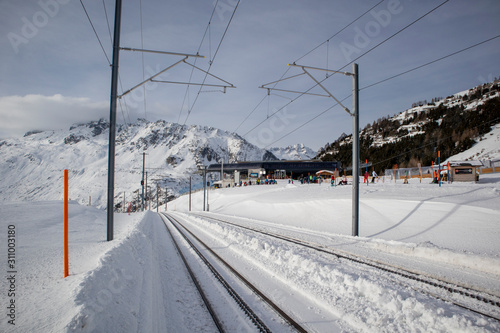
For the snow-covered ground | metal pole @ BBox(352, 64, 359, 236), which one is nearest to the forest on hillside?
metal pole @ BBox(352, 64, 359, 236)

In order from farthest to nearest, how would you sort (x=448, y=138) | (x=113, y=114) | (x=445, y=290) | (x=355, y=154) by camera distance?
(x=448, y=138)
(x=355, y=154)
(x=113, y=114)
(x=445, y=290)

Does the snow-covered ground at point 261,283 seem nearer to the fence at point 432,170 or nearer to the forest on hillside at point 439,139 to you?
the fence at point 432,170

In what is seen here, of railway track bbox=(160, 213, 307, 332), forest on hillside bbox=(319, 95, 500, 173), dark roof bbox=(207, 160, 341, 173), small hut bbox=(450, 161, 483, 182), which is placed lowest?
railway track bbox=(160, 213, 307, 332)

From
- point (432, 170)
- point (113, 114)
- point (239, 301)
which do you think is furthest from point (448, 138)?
point (239, 301)

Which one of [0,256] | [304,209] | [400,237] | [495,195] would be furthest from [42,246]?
[495,195]

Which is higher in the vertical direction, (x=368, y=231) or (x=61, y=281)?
(x=61, y=281)

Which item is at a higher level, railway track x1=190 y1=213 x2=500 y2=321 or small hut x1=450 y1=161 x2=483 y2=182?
small hut x1=450 y1=161 x2=483 y2=182

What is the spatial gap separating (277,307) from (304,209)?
62.3 ft

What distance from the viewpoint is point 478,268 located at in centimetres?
724

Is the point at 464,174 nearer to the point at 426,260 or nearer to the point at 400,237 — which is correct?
the point at 400,237

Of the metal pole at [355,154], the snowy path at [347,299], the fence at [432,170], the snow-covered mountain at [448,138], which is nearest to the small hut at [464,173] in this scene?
the fence at [432,170]

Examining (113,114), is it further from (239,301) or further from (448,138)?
(448,138)

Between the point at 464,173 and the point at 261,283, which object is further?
the point at 464,173

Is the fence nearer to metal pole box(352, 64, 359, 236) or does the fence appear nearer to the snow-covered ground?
metal pole box(352, 64, 359, 236)
